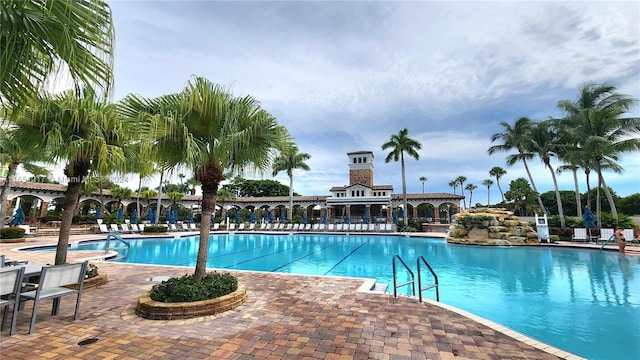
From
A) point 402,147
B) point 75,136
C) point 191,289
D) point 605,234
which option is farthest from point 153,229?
point 605,234

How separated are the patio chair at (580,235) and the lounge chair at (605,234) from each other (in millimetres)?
960

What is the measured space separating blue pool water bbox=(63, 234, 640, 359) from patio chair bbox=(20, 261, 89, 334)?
6963 millimetres

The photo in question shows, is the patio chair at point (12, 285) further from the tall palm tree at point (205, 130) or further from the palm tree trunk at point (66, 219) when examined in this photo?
the palm tree trunk at point (66, 219)

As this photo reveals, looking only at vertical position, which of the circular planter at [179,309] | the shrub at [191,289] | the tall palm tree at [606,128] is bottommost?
the circular planter at [179,309]

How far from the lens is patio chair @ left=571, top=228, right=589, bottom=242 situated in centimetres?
1841

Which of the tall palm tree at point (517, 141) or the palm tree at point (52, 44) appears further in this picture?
the tall palm tree at point (517, 141)

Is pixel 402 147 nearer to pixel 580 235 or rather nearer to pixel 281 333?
pixel 580 235

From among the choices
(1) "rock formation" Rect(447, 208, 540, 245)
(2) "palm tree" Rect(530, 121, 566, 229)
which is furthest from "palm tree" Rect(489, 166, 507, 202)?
(1) "rock formation" Rect(447, 208, 540, 245)

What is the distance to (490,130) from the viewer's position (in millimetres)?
29547

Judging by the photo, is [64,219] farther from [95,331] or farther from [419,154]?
[419,154]

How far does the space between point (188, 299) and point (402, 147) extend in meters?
28.7

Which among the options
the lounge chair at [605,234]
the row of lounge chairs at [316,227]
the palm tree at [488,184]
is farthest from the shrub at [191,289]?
the palm tree at [488,184]

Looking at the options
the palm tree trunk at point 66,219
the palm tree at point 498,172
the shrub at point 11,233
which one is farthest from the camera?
the palm tree at point 498,172

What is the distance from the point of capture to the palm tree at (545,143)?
24.6 metres
